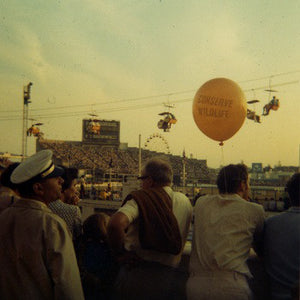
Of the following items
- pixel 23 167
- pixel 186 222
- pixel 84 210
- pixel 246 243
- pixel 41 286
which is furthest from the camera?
pixel 84 210

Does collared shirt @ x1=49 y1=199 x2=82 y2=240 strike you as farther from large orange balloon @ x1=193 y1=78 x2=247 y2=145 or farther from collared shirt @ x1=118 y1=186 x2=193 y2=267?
large orange balloon @ x1=193 y1=78 x2=247 y2=145

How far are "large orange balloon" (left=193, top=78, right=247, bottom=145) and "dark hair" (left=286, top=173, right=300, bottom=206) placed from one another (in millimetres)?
4083

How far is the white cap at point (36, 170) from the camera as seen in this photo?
2277 millimetres

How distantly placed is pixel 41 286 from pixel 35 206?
42 cm

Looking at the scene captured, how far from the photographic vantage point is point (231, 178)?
8.55ft

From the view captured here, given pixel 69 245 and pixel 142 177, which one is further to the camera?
pixel 142 177

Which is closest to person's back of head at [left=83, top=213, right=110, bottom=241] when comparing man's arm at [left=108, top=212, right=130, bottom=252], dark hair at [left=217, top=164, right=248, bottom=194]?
man's arm at [left=108, top=212, right=130, bottom=252]

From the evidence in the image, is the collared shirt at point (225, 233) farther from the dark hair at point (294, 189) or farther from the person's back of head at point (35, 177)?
the person's back of head at point (35, 177)

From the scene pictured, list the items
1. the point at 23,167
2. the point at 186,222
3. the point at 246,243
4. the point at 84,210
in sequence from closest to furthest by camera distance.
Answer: the point at 23,167, the point at 246,243, the point at 186,222, the point at 84,210

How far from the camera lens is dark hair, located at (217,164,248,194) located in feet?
8.49

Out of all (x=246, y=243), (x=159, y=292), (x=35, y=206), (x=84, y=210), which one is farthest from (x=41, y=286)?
(x=84, y=210)

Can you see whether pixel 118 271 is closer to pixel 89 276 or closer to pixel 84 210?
pixel 89 276

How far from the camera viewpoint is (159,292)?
260 centimetres

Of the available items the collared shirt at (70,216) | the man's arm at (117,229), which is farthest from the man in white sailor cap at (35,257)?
the collared shirt at (70,216)
